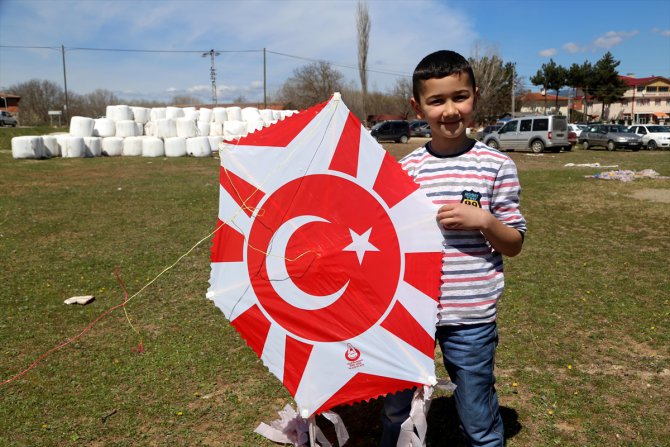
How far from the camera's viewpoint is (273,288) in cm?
214

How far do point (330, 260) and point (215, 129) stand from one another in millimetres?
27625

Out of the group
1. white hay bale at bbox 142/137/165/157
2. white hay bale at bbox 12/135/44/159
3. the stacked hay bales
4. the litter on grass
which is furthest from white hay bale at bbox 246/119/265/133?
the litter on grass

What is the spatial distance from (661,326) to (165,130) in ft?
81.4

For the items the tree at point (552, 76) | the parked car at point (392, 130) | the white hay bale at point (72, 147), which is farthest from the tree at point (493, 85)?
the white hay bale at point (72, 147)

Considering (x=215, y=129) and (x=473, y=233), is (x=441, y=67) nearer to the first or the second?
(x=473, y=233)

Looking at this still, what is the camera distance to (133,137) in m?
24.6

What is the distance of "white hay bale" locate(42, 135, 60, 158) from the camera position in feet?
71.7

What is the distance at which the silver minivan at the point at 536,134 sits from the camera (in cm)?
2516

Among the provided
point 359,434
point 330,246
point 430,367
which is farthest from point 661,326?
point 330,246

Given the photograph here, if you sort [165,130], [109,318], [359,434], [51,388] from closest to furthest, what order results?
1. [359,434]
2. [51,388]
3. [109,318]
4. [165,130]

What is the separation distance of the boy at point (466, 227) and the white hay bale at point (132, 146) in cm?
2436

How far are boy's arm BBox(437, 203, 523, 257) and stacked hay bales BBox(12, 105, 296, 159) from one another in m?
23.1

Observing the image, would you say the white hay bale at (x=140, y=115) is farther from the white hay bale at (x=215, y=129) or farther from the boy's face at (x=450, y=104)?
the boy's face at (x=450, y=104)

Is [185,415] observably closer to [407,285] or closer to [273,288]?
[273,288]
